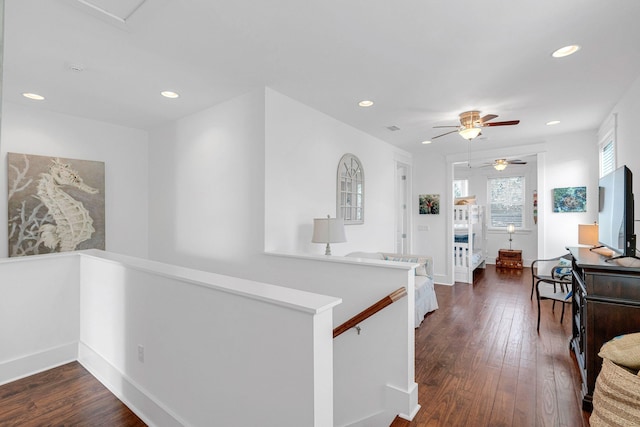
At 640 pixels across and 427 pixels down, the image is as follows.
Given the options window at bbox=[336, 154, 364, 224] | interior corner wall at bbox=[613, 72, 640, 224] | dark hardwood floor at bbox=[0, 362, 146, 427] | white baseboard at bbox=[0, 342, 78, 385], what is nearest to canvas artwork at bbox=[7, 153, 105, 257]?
white baseboard at bbox=[0, 342, 78, 385]

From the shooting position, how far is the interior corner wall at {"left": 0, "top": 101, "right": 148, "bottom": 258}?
3518mm

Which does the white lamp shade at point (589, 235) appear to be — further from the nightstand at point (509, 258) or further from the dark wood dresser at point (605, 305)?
the nightstand at point (509, 258)

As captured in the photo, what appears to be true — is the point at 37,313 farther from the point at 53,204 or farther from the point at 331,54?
the point at 331,54

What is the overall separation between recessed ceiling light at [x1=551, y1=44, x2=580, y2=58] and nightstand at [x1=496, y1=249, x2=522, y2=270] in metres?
6.36

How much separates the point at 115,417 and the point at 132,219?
290 centimetres

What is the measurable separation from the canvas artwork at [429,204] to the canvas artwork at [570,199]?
1899 millimetres

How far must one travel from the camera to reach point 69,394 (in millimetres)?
2584

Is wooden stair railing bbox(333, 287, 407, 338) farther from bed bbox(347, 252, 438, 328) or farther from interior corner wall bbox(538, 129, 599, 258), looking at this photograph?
interior corner wall bbox(538, 129, 599, 258)

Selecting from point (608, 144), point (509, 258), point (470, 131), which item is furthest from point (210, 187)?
point (509, 258)

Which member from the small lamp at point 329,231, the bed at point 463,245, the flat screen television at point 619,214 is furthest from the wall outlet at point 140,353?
the bed at point 463,245

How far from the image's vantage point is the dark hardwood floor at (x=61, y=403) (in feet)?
7.48

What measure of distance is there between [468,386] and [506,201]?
23.0 ft

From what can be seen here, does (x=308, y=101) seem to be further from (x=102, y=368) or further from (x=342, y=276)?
(x=102, y=368)

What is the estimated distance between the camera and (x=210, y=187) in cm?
372
